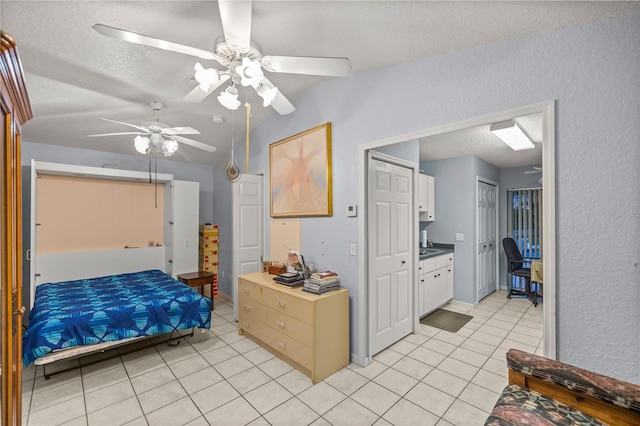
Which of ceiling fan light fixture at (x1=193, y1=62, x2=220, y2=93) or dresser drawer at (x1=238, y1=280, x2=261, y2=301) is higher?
ceiling fan light fixture at (x1=193, y1=62, x2=220, y2=93)

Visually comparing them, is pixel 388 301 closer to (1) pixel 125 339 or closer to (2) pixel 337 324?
(2) pixel 337 324

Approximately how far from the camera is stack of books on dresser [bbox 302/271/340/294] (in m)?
2.71

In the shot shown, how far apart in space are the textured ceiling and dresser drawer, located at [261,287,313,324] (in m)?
2.01

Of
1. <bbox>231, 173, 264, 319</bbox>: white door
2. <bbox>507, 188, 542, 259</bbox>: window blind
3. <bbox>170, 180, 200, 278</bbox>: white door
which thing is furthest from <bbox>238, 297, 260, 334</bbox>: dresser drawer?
<bbox>507, 188, 542, 259</bbox>: window blind

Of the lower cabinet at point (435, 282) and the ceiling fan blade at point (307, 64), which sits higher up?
the ceiling fan blade at point (307, 64)

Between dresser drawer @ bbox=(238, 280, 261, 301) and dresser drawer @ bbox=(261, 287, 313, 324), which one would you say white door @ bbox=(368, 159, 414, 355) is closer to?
dresser drawer @ bbox=(261, 287, 313, 324)

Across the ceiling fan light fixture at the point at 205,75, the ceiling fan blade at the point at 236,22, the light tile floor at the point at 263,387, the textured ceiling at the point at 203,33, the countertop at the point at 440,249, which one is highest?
the textured ceiling at the point at 203,33

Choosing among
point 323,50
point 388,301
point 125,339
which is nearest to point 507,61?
point 323,50

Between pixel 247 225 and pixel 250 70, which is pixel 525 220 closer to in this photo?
pixel 247 225

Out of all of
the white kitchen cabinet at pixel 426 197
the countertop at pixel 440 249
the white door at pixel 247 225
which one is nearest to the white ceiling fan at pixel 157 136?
the white door at pixel 247 225

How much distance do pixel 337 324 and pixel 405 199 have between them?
5.61 feet

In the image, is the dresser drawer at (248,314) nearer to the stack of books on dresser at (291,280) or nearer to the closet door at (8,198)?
the stack of books on dresser at (291,280)

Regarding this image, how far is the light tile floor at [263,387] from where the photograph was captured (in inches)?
81.8

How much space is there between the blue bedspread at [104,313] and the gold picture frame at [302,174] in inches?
60.1
